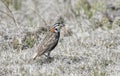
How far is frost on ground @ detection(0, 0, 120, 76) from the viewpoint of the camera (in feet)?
30.2

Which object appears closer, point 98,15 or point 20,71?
point 20,71

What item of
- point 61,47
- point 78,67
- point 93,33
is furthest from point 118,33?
point 78,67

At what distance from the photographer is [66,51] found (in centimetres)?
1029

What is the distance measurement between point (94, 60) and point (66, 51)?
728 millimetres

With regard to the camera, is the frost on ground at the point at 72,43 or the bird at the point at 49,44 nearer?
the frost on ground at the point at 72,43

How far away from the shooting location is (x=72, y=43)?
11008 mm

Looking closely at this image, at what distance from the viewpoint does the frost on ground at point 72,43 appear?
9.22 m

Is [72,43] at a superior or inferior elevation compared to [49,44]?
inferior

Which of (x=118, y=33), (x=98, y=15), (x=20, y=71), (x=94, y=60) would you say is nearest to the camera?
(x=20, y=71)

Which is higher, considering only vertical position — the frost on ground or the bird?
the bird

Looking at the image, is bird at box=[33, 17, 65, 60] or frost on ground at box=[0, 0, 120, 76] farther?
bird at box=[33, 17, 65, 60]

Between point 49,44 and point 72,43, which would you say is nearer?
point 49,44

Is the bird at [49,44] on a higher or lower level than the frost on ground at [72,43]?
higher

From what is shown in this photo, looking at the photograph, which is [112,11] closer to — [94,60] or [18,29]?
→ [18,29]
